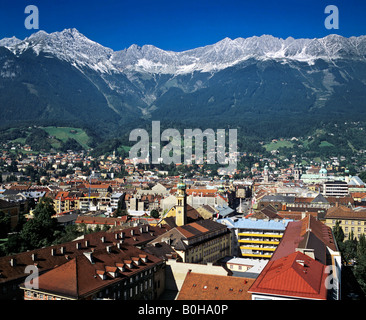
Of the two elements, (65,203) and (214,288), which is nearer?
(214,288)

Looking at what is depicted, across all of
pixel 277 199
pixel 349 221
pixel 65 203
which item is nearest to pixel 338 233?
pixel 349 221

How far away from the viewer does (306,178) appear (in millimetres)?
185875

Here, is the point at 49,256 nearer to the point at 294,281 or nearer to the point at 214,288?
the point at 214,288

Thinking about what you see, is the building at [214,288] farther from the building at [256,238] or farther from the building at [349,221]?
the building at [349,221]

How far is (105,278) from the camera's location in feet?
108

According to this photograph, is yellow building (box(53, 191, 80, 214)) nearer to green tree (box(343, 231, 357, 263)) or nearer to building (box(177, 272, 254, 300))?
green tree (box(343, 231, 357, 263))

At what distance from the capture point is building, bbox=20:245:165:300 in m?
30.2

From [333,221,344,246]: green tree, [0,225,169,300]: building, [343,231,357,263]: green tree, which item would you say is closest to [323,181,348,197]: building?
[333,221,344,246]: green tree

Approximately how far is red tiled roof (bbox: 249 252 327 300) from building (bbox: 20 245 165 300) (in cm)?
1150

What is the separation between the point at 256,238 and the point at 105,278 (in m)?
33.1

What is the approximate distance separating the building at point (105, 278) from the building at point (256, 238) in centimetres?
2315

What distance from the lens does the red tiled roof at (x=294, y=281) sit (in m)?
25.5
